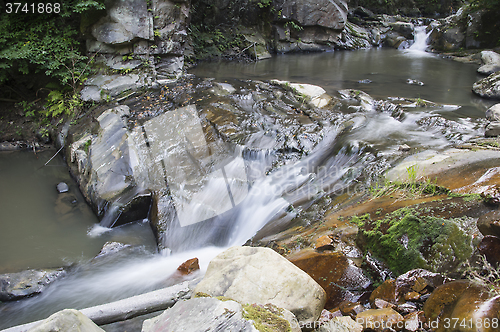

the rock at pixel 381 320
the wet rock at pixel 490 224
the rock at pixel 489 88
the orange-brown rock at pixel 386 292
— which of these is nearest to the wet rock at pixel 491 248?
the wet rock at pixel 490 224

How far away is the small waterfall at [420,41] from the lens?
17984 mm

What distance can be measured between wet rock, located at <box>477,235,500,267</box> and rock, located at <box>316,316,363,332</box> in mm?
1162

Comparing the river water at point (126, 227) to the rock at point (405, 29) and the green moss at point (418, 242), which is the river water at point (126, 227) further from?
the rock at point (405, 29)

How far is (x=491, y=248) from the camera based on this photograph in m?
2.34

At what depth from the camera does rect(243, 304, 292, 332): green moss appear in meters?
1.99

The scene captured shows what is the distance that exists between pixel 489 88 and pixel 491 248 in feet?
30.6

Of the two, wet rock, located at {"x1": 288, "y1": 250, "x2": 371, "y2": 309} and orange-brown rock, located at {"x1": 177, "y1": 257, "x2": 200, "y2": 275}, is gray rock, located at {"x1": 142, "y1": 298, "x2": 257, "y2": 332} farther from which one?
orange-brown rock, located at {"x1": 177, "y1": 257, "x2": 200, "y2": 275}

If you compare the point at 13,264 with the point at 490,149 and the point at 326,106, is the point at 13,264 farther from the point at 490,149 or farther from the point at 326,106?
the point at 490,149

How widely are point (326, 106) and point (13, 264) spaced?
7.79m

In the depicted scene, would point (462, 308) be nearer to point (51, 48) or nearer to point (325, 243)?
point (325, 243)

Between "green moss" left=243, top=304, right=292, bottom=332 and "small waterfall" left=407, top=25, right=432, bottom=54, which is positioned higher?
"small waterfall" left=407, top=25, right=432, bottom=54

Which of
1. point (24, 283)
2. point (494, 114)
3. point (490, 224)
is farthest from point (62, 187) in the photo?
point (494, 114)

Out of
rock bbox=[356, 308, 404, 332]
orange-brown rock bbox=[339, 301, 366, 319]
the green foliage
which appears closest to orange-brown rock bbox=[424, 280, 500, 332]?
rock bbox=[356, 308, 404, 332]

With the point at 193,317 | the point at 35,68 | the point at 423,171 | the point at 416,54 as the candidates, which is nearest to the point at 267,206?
the point at 423,171
